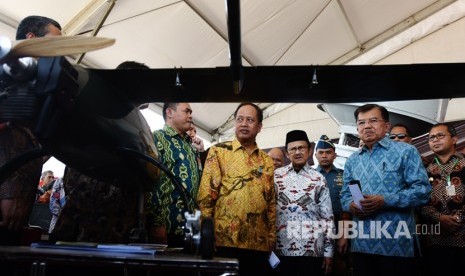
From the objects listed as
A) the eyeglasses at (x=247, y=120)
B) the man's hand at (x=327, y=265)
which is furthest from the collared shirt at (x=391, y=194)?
the eyeglasses at (x=247, y=120)

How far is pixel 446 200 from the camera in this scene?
2504 millimetres

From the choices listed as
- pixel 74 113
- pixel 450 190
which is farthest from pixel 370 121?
pixel 74 113

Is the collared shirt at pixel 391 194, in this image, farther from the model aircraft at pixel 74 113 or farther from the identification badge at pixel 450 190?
the model aircraft at pixel 74 113

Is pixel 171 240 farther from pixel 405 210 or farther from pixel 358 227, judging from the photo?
pixel 405 210

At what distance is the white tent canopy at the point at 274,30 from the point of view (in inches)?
156

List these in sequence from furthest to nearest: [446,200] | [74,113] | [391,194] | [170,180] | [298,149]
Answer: [298,149]
[446,200]
[391,194]
[170,180]
[74,113]

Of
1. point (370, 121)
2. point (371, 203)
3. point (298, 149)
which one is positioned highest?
point (370, 121)

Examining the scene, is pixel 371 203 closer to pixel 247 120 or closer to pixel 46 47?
pixel 247 120

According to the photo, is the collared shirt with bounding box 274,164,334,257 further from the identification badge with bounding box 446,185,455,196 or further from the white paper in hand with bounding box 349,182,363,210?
the identification badge with bounding box 446,185,455,196

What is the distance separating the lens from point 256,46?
575 centimetres

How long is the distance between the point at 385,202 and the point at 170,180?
1216mm

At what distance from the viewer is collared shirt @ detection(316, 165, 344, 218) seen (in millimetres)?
2888

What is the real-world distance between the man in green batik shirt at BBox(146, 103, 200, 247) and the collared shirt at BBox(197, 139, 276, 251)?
0.11 metres

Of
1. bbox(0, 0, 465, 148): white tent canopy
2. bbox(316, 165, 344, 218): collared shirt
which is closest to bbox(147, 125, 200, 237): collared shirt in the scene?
bbox(316, 165, 344, 218): collared shirt
